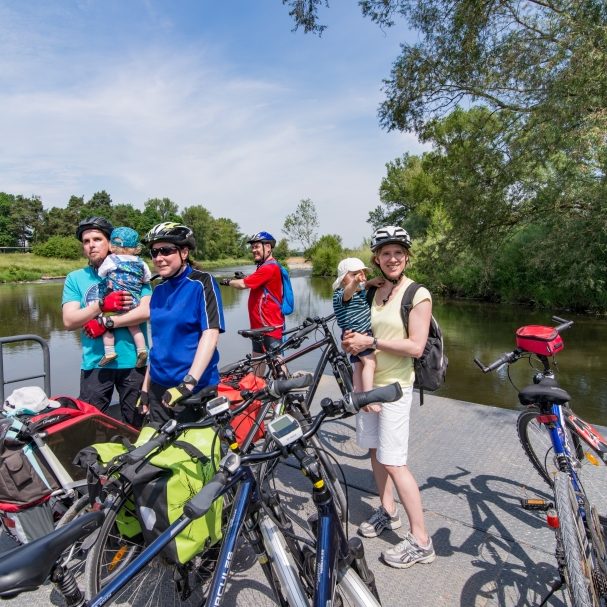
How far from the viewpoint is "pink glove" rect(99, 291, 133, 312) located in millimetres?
2996

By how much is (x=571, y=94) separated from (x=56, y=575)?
12.0 meters

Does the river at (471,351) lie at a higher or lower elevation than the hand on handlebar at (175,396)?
lower

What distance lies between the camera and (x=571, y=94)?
9.77 metres

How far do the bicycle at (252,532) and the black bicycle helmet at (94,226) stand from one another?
1927 mm

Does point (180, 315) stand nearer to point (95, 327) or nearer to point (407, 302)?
point (95, 327)

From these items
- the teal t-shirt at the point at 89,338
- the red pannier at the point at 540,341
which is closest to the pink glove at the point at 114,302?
the teal t-shirt at the point at 89,338

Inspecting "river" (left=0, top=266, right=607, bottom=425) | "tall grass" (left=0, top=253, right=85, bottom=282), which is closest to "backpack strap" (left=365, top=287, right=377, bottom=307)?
"river" (left=0, top=266, right=607, bottom=425)

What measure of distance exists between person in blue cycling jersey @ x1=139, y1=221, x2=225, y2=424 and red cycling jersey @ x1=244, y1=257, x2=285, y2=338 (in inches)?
81.6

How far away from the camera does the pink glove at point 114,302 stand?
300 cm

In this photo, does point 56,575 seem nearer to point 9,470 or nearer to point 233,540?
point 233,540

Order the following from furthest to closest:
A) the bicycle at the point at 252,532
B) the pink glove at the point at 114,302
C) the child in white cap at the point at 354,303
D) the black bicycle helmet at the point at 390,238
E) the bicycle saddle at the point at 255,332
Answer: the bicycle saddle at the point at 255,332
the pink glove at the point at 114,302
the child in white cap at the point at 354,303
the black bicycle helmet at the point at 390,238
the bicycle at the point at 252,532

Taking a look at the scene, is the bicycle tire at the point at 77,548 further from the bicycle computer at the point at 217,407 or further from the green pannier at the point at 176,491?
the bicycle computer at the point at 217,407

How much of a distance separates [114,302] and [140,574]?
5.81 ft

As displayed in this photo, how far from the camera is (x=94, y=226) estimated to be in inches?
124
